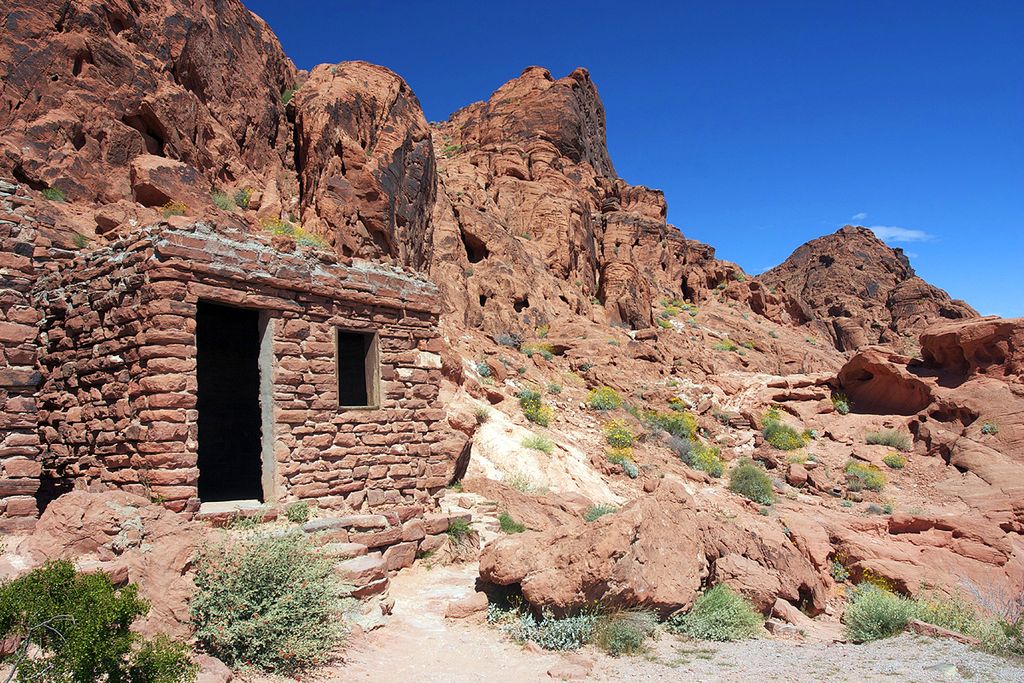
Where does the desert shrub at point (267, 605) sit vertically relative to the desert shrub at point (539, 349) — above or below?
below

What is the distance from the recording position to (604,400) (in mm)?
21359

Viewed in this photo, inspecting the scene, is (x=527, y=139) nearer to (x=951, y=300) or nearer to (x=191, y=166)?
(x=191, y=166)


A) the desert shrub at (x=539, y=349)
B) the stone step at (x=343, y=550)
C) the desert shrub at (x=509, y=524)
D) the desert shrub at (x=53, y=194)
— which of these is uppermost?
the desert shrub at (x=53, y=194)

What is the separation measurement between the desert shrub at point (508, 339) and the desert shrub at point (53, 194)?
1387cm

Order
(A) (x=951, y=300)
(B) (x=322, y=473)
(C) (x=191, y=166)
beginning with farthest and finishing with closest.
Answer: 1. (A) (x=951, y=300)
2. (C) (x=191, y=166)
3. (B) (x=322, y=473)

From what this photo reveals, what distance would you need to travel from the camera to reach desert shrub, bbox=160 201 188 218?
43.5 ft

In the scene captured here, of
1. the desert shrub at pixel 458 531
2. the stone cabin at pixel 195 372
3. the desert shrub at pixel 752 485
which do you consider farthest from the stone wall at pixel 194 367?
the desert shrub at pixel 752 485

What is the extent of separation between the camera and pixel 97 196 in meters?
12.8

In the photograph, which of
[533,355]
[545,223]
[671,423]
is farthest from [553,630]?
[545,223]

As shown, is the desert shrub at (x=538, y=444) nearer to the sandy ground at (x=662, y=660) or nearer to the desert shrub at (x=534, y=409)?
the desert shrub at (x=534, y=409)

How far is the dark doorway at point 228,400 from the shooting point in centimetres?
1111

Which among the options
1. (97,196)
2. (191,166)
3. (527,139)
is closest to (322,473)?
(97,196)

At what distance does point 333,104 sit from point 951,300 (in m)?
59.1

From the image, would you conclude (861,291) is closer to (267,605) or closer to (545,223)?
(545,223)
